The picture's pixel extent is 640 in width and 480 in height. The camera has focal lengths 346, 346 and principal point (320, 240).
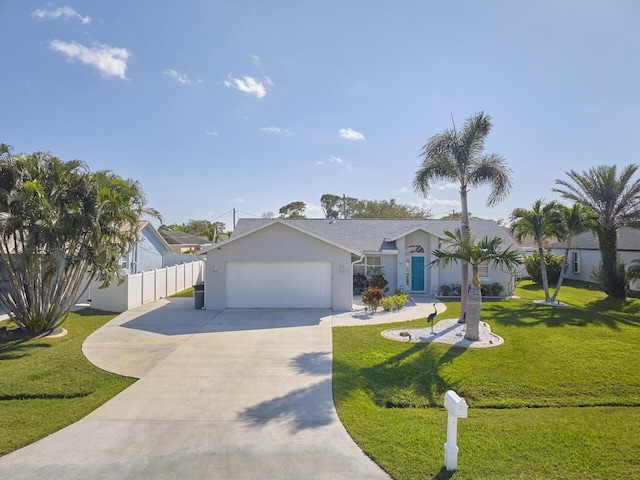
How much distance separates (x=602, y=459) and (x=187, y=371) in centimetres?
780

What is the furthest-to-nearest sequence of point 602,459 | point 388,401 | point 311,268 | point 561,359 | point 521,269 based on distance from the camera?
point 521,269 < point 311,268 < point 561,359 < point 388,401 < point 602,459

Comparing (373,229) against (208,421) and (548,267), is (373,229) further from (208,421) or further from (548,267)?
(208,421)

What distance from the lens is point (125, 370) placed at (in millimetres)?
8250

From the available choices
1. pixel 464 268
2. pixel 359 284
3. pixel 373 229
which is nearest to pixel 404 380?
pixel 464 268

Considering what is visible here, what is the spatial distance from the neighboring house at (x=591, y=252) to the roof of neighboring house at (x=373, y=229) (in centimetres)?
645

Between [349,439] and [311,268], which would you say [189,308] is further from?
[349,439]

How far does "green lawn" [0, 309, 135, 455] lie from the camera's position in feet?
18.8

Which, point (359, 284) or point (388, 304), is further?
point (359, 284)

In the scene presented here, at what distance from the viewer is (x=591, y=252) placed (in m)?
25.2

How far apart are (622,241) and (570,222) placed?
34.2 feet

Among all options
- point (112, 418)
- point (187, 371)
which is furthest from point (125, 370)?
point (112, 418)

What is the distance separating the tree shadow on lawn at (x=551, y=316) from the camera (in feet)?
41.8

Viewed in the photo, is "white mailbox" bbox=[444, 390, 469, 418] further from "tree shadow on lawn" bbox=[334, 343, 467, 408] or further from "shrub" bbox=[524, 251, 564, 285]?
"shrub" bbox=[524, 251, 564, 285]

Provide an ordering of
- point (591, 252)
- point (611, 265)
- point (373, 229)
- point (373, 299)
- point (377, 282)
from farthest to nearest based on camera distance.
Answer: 1. point (591, 252)
2. point (373, 229)
3. point (377, 282)
4. point (611, 265)
5. point (373, 299)
